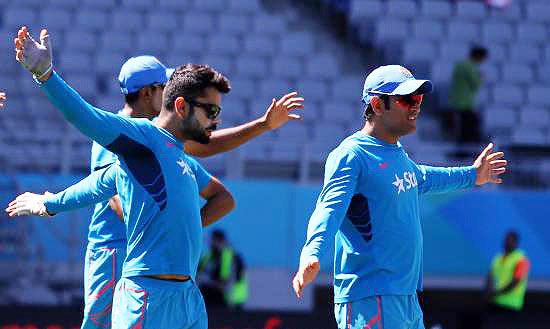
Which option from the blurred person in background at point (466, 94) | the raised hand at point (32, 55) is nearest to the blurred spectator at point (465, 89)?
the blurred person in background at point (466, 94)

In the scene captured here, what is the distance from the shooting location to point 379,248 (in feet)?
18.9

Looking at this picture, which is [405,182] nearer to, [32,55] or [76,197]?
[76,197]

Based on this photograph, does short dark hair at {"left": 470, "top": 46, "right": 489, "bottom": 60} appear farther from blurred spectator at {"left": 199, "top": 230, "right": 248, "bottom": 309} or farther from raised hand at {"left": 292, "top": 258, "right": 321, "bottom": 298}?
raised hand at {"left": 292, "top": 258, "right": 321, "bottom": 298}

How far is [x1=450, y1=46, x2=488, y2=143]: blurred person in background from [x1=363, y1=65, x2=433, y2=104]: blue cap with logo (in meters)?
9.57

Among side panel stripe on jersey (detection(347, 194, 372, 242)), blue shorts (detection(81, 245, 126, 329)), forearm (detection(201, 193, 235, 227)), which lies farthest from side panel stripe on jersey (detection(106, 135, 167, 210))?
blue shorts (detection(81, 245, 126, 329))

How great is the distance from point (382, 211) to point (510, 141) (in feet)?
31.2

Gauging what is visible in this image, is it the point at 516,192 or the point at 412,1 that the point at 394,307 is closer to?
the point at 516,192

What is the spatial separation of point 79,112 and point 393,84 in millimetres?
1572

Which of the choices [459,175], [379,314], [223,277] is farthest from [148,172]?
[223,277]

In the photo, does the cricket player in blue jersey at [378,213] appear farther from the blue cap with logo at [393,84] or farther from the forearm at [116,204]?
the forearm at [116,204]

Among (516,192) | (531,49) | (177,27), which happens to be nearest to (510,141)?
(516,192)

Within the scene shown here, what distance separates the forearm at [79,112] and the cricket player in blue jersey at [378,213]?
980 mm

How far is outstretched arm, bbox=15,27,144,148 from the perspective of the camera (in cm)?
496

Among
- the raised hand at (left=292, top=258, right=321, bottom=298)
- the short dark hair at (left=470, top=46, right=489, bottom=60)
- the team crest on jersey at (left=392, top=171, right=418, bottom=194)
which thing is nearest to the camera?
the raised hand at (left=292, top=258, right=321, bottom=298)
